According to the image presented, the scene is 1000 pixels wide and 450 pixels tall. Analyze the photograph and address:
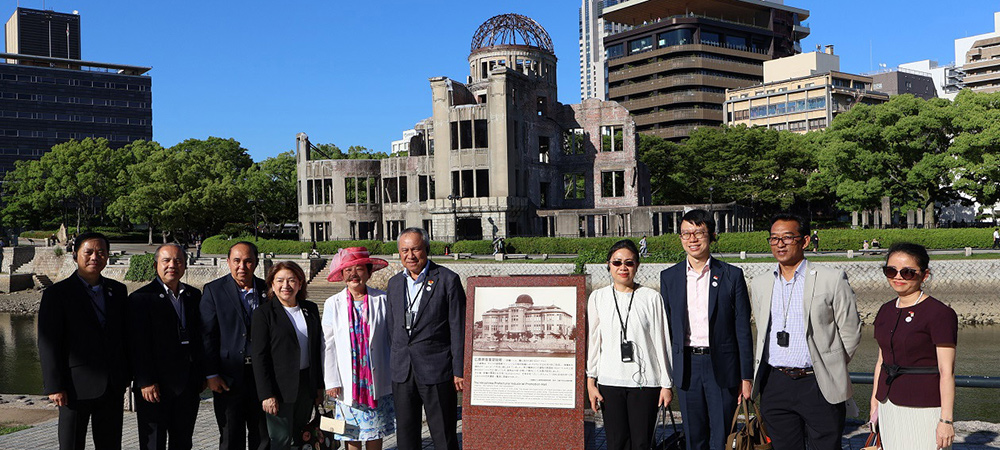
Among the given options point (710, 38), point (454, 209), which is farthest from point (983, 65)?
point (454, 209)

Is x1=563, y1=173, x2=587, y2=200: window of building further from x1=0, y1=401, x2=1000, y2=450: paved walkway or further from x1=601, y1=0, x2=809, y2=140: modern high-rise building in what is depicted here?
x1=0, y1=401, x2=1000, y2=450: paved walkway

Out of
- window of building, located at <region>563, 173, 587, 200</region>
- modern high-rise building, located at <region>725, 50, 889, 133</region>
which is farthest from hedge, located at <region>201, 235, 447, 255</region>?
modern high-rise building, located at <region>725, 50, 889, 133</region>

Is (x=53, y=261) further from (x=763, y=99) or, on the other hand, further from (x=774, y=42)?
(x=774, y=42)

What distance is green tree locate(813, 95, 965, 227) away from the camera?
155ft

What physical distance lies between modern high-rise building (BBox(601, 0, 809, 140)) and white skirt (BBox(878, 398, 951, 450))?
98616 millimetres

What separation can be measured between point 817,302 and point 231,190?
62316 millimetres

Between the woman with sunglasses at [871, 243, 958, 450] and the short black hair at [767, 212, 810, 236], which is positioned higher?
the short black hair at [767, 212, 810, 236]

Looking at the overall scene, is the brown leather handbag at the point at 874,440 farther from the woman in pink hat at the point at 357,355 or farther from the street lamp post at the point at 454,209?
the street lamp post at the point at 454,209

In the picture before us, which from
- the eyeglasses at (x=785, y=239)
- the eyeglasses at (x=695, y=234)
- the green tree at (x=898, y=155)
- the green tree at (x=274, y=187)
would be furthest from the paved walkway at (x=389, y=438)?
the green tree at (x=274, y=187)

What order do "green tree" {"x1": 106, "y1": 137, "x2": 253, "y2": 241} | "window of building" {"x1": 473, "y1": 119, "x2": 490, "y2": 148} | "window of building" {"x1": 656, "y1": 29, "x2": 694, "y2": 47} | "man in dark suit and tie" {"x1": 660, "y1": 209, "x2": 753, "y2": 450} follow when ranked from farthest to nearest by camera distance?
"window of building" {"x1": 656, "y1": 29, "x2": 694, "y2": 47}, "green tree" {"x1": 106, "y1": 137, "x2": 253, "y2": 241}, "window of building" {"x1": 473, "y1": 119, "x2": 490, "y2": 148}, "man in dark suit and tie" {"x1": 660, "y1": 209, "x2": 753, "y2": 450}

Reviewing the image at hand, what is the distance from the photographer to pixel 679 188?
224ft

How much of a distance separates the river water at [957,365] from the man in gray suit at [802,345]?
10103mm

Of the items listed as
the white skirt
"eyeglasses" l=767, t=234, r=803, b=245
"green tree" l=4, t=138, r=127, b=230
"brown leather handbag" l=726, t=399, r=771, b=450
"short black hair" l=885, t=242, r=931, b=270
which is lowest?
"brown leather handbag" l=726, t=399, r=771, b=450

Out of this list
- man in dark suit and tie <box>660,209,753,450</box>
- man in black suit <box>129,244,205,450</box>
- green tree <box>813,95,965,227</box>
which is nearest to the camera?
man in dark suit and tie <box>660,209,753,450</box>
